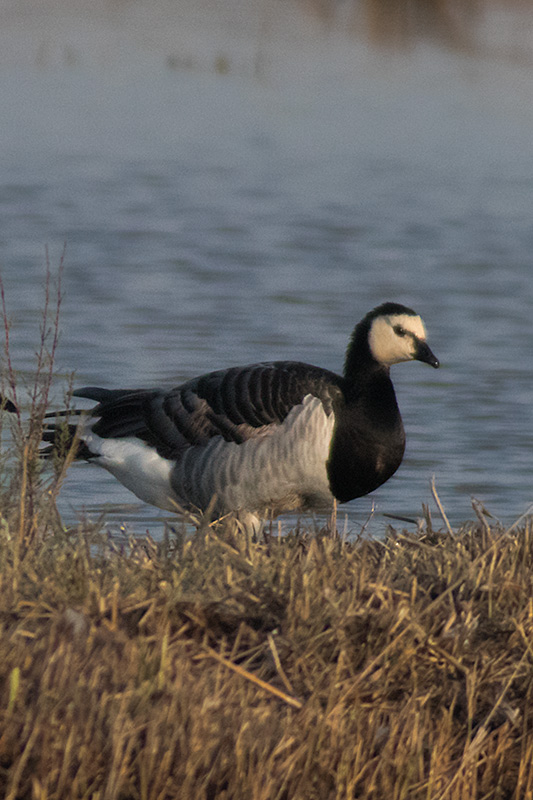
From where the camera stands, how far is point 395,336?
7.09m

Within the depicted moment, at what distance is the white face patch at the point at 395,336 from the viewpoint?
7078 millimetres

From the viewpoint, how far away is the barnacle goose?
673 centimetres

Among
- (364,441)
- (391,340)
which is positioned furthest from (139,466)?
(391,340)

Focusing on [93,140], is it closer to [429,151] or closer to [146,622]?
[429,151]

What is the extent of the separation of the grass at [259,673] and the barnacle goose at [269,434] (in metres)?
1.84

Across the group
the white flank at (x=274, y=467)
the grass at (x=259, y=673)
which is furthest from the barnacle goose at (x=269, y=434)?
the grass at (x=259, y=673)

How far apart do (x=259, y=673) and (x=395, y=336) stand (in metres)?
3.24

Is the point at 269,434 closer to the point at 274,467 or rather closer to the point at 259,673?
the point at 274,467

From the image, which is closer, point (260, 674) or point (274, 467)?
point (260, 674)

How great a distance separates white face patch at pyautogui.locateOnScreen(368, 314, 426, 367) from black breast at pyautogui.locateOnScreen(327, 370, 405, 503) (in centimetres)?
15

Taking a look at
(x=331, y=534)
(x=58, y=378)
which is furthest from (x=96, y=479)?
(x=331, y=534)

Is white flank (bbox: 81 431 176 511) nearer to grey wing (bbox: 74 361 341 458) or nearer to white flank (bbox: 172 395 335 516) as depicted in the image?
grey wing (bbox: 74 361 341 458)

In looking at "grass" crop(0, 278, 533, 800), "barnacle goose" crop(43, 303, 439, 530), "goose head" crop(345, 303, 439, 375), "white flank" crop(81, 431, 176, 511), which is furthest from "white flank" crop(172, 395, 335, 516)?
"grass" crop(0, 278, 533, 800)

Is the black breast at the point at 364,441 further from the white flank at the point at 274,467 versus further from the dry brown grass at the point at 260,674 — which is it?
the dry brown grass at the point at 260,674
